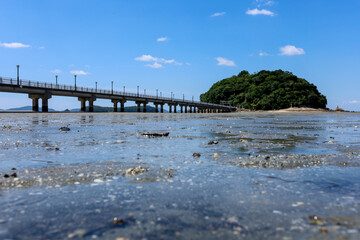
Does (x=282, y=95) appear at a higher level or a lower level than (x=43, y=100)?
higher

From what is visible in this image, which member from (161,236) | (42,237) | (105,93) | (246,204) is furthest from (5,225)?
(105,93)

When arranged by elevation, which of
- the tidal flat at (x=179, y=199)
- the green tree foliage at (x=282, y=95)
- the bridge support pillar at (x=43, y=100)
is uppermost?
the green tree foliage at (x=282, y=95)

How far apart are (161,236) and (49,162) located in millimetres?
4312

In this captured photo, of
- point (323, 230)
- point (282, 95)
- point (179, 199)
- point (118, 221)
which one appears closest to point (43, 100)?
point (179, 199)

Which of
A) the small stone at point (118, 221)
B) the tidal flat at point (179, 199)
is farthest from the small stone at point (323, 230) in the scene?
the small stone at point (118, 221)

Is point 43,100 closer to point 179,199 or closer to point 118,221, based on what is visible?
point 179,199

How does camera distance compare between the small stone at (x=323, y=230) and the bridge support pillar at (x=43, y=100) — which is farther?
the bridge support pillar at (x=43, y=100)

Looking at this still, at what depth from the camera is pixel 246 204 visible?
327cm

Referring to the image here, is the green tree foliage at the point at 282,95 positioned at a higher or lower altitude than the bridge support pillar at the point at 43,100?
higher

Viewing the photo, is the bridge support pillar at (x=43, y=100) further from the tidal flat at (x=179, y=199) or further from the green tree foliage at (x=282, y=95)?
the green tree foliage at (x=282, y=95)

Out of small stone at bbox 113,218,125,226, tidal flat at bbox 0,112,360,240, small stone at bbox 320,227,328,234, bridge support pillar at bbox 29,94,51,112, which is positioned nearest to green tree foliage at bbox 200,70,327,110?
bridge support pillar at bbox 29,94,51,112

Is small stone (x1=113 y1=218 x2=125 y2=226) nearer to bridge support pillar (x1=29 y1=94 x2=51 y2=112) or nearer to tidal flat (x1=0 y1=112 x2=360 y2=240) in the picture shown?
tidal flat (x1=0 y1=112 x2=360 y2=240)

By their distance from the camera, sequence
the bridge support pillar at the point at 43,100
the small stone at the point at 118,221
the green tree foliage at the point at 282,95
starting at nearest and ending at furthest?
the small stone at the point at 118,221, the bridge support pillar at the point at 43,100, the green tree foliage at the point at 282,95

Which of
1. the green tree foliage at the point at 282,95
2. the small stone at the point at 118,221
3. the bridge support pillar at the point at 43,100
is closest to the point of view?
the small stone at the point at 118,221
